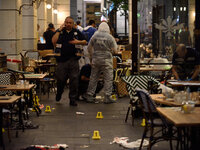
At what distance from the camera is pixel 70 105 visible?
11.8m

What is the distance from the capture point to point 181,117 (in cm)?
560

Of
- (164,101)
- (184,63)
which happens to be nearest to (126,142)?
(164,101)

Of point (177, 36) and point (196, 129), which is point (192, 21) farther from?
point (196, 129)

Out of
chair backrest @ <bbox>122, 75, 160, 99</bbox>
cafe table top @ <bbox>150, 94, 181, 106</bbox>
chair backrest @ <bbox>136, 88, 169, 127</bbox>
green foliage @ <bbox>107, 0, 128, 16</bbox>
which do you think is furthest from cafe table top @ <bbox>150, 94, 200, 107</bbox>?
green foliage @ <bbox>107, 0, 128, 16</bbox>

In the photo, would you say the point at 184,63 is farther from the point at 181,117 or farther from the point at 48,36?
the point at 48,36

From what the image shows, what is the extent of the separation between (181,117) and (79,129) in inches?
134

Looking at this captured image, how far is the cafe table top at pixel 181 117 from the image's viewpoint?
5242 millimetres

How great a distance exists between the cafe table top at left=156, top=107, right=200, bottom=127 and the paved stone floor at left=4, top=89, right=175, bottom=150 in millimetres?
1293

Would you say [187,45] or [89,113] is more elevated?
[187,45]

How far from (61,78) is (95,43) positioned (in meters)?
1.33

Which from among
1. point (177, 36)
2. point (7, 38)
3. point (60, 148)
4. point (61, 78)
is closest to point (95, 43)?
point (61, 78)

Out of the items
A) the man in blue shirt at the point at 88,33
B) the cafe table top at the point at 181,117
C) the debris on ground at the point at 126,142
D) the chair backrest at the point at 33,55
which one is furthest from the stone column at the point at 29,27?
the cafe table top at the point at 181,117

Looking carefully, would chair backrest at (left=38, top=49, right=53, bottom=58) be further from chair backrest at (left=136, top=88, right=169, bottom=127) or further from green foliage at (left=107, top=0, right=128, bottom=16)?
green foliage at (left=107, top=0, right=128, bottom=16)

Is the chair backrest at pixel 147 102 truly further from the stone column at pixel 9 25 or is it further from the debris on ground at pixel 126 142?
the stone column at pixel 9 25
